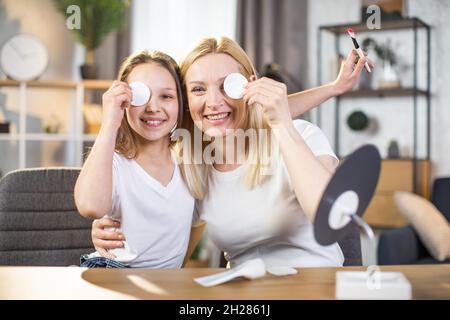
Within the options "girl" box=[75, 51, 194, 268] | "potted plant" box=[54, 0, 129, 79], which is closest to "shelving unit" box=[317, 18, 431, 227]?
"potted plant" box=[54, 0, 129, 79]

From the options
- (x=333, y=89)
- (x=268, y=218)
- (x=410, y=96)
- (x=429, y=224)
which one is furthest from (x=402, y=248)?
(x=268, y=218)

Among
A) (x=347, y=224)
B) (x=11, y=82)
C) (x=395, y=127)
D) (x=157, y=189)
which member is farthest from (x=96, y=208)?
(x=395, y=127)

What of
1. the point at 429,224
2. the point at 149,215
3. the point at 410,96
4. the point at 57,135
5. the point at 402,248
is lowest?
A: the point at 402,248

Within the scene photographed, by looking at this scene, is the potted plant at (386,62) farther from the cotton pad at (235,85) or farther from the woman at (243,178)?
the cotton pad at (235,85)

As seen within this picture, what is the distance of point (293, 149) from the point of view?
122cm

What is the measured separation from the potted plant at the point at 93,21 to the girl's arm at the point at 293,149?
10.4 feet

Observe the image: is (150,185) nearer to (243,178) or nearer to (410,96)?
(243,178)

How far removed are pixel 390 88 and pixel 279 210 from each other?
121 inches

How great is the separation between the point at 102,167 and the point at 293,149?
0.39 m

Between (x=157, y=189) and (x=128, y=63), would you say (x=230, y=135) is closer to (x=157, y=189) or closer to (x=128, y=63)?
(x=157, y=189)

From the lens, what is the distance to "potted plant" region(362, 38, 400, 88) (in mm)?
4340

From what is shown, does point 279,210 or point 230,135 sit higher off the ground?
point 230,135

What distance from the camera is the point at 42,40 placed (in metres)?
4.60

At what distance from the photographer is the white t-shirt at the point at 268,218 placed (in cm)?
145
